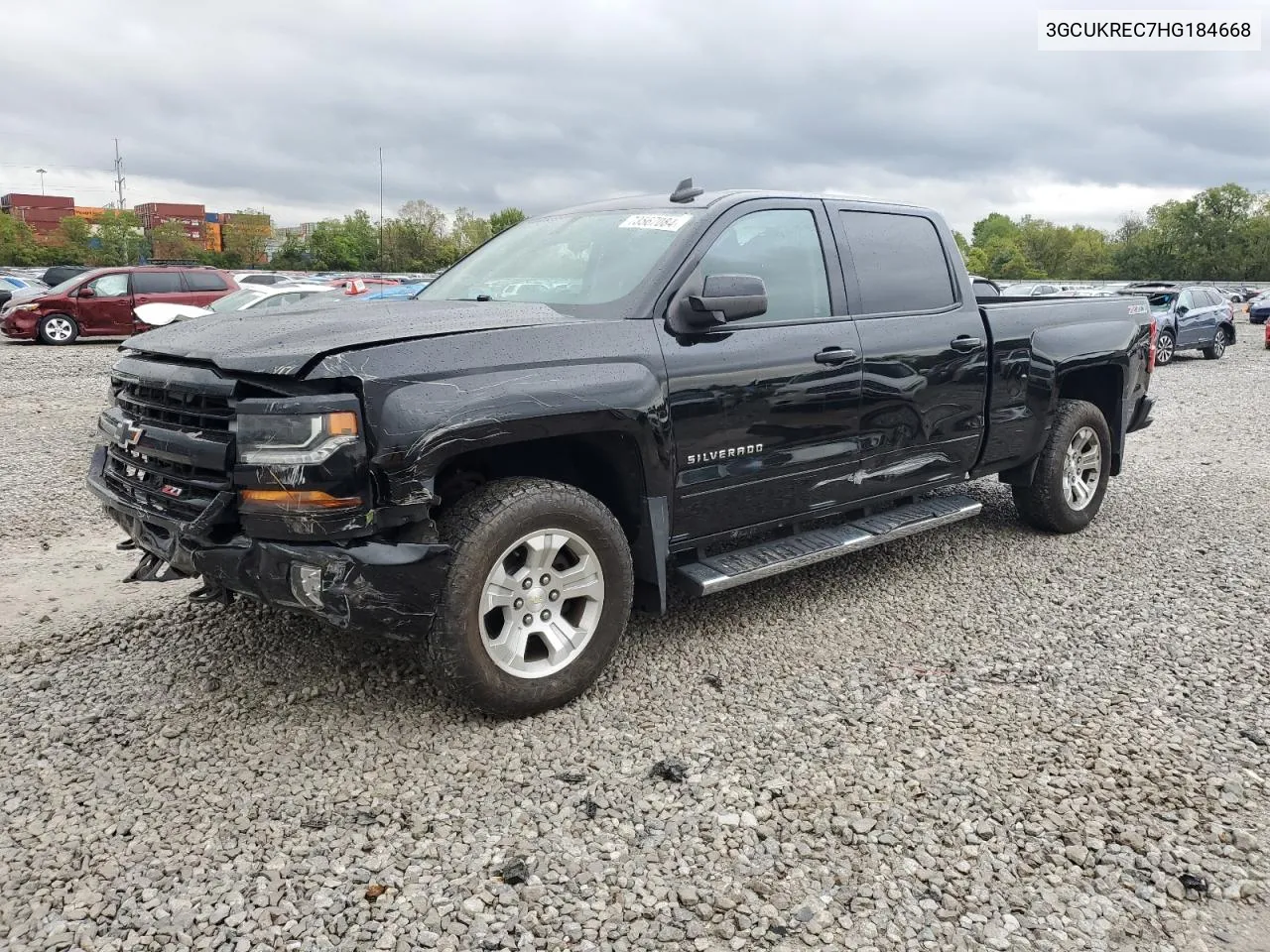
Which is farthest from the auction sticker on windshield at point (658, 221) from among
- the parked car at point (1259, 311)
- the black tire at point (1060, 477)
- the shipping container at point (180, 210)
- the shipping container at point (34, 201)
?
the shipping container at point (34, 201)

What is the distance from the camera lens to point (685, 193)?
174 inches

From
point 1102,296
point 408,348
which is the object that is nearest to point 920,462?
point 1102,296

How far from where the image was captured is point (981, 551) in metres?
5.72

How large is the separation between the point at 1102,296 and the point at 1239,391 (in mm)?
10889

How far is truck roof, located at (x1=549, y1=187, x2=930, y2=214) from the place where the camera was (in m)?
4.27

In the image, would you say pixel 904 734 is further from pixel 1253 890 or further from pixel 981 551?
pixel 981 551

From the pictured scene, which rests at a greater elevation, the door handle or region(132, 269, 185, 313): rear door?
region(132, 269, 185, 313): rear door

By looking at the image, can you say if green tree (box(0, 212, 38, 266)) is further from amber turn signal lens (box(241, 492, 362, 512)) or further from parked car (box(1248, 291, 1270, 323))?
amber turn signal lens (box(241, 492, 362, 512))

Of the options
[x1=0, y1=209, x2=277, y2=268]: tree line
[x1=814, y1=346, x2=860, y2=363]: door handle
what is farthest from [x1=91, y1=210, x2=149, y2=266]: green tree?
[x1=814, y1=346, x2=860, y2=363]: door handle

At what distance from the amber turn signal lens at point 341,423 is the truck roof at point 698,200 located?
1919 mm

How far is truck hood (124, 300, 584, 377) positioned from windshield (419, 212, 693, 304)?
21cm

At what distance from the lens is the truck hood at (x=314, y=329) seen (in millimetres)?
3100

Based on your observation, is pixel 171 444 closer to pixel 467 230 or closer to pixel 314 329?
pixel 314 329

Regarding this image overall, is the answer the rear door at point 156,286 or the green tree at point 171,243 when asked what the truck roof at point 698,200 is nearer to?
the rear door at point 156,286
